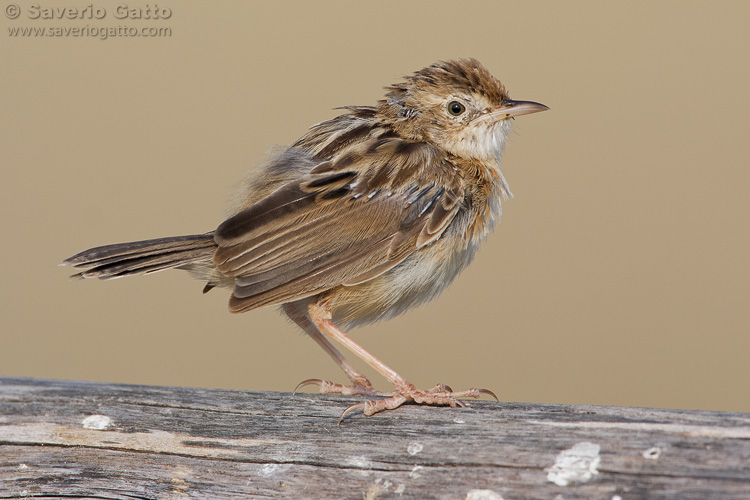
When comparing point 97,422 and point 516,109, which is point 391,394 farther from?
point 516,109

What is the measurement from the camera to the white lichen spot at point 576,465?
2.51 m

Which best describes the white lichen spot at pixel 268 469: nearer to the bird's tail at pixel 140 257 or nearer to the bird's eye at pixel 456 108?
the bird's tail at pixel 140 257

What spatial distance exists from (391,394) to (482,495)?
4.22 feet

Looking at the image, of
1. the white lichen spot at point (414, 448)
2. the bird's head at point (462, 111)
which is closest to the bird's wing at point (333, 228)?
the bird's head at point (462, 111)

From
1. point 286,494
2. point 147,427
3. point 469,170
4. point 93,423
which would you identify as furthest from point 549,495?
point 469,170

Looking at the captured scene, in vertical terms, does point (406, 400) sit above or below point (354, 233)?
below

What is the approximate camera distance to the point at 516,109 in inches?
179

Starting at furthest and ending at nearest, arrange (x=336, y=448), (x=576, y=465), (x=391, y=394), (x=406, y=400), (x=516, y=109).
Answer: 1. (x=516, y=109)
2. (x=391, y=394)
3. (x=406, y=400)
4. (x=336, y=448)
5. (x=576, y=465)

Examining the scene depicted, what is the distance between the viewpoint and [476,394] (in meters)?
3.93

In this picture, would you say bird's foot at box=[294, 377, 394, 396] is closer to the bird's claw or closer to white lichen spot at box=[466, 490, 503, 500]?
the bird's claw

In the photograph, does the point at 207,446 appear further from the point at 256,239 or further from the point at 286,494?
the point at 256,239

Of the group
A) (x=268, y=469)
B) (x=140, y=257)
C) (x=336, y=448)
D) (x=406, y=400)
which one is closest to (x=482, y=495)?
(x=336, y=448)

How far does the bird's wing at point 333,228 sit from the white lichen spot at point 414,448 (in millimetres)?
1193

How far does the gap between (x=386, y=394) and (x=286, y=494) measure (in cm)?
128
